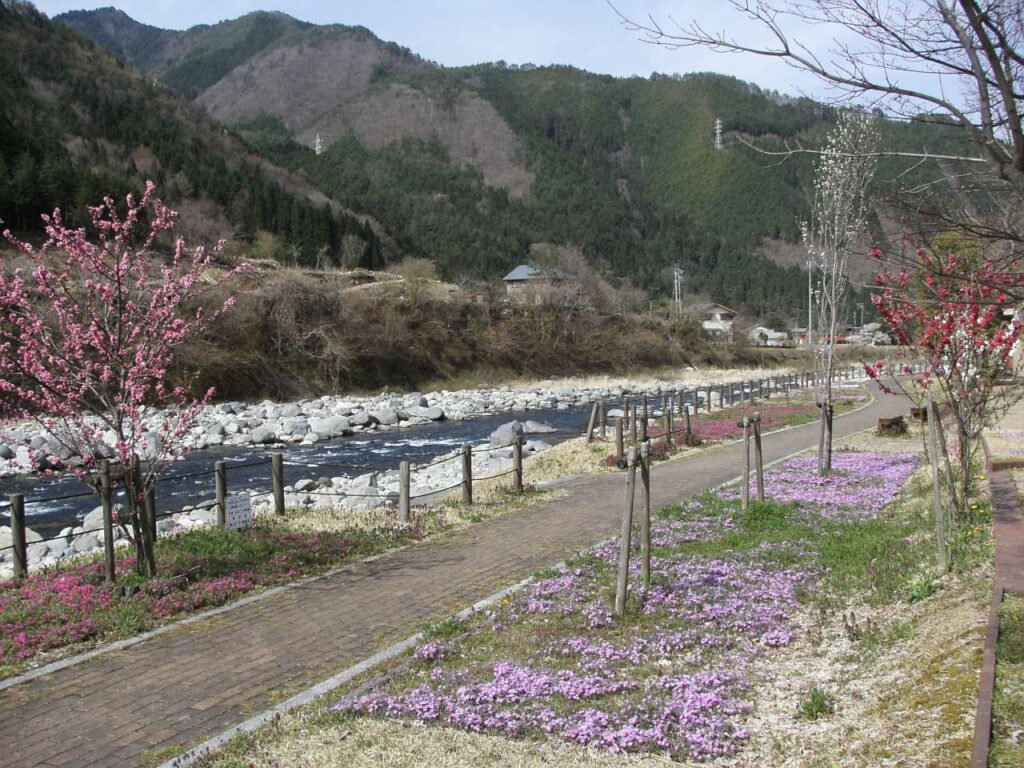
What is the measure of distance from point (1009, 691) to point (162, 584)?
714 centimetres

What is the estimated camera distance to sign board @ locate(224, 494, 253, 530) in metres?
10.2

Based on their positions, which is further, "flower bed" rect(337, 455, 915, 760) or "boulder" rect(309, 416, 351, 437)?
"boulder" rect(309, 416, 351, 437)

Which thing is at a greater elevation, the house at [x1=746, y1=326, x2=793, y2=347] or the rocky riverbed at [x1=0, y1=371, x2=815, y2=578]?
the house at [x1=746, y1=326, x2=793, y2=347]

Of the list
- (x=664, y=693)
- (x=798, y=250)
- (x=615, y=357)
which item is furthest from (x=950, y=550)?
(x=798, y=250)

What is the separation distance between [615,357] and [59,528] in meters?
55.6

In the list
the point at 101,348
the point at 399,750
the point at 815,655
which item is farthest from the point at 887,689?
the point at 101,348

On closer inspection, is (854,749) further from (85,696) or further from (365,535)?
(365,535)

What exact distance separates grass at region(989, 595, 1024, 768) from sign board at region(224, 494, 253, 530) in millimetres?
8291

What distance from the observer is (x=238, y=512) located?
406 inches

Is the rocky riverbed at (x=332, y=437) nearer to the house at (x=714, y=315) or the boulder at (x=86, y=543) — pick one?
the boulder at (x=86, y=543)

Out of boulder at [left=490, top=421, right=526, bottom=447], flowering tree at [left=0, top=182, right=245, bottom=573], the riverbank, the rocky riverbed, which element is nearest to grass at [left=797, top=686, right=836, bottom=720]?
flowering tree at [left=0, top=182, right=245, bottom=573]

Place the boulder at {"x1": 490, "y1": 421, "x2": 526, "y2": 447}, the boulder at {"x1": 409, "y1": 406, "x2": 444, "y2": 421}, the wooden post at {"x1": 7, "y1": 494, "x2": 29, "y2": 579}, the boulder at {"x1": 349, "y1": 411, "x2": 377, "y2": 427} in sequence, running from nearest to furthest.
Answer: the wooden post at {"x1": 7, "y1": 494, "x2": 29, "y2": 579} → the boulder at {"x1": 490, "y1": 421, "x2": 526, "y2": 447} → the boulder at {"x1": 349, "y1": 411, "x2": 377, "y2": 427} → the boulder at {"x1": 409, "y1": 406, "x2": 444, "y2": 421}

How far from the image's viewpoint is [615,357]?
67625 millimetres

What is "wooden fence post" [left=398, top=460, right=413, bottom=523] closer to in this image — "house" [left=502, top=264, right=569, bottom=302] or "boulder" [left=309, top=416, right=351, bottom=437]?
"boulder" [left=309, top=416, right=351, bottom=437]
